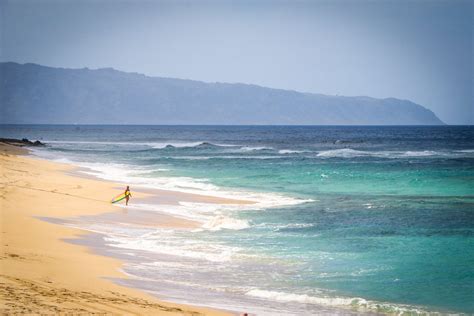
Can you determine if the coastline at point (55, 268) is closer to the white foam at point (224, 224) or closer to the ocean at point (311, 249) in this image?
the ocean at point (311, 249)

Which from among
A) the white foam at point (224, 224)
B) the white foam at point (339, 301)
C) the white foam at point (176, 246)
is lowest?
the white foam at point (339, 301)

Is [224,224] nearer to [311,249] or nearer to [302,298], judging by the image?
[311,249]

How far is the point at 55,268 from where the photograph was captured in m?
11.7

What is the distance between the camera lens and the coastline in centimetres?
920

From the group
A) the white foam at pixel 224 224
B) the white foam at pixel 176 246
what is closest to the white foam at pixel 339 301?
the white foam at pixel 176 246

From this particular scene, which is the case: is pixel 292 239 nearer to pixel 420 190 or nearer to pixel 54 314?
pixel 54 314

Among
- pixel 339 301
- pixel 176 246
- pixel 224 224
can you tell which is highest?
pixel 224 224

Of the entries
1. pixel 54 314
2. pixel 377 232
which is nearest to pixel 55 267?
pixel 54 314

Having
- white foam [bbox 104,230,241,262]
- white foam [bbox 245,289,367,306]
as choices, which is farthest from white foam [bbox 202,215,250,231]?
white foam [bbox 245,289,367,306]

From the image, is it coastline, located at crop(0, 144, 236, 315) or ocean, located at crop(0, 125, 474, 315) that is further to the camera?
ocean, located at crop(0, 125, 474, 315)

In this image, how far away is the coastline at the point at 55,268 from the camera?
9.20 m

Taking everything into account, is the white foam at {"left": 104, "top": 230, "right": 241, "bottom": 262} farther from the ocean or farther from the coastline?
the coastline

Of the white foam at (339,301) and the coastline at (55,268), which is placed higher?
the coastline at (55,268)

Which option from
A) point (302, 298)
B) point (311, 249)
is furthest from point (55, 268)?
point (311, 249)
